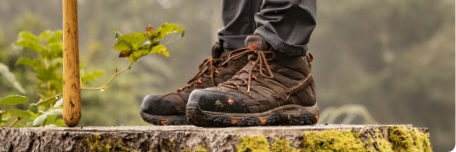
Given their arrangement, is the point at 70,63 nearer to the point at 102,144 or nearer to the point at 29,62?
the point at 102,144

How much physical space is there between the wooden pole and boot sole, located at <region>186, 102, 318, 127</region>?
24 centimetres

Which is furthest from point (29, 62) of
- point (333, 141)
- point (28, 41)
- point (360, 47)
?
point (360, 47)

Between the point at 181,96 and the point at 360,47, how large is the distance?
60.5 feet

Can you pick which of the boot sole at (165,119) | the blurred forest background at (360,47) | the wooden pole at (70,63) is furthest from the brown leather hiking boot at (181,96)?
the blurred forest background at (360,47)

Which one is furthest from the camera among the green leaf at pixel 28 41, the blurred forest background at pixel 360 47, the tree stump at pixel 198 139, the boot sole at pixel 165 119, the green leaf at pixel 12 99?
the blurred forest background at pixel 360 47

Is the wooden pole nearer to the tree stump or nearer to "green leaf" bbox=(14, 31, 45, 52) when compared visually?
the tree stump

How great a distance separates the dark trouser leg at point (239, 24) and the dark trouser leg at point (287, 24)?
0.50 feet

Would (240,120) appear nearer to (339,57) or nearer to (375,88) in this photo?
(375,88)

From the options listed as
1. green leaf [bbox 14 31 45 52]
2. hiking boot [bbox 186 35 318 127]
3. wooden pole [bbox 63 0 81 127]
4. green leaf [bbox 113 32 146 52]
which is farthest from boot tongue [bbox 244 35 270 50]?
green leaf [bbox 14 31 45 52]

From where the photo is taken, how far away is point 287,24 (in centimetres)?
142

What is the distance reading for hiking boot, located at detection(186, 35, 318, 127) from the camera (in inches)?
50.1

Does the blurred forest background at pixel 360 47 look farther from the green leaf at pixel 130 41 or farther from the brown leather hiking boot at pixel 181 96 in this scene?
the green leaf at pixel 130 41

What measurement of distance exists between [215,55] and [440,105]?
16.4 m

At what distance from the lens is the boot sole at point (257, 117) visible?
1.25m
